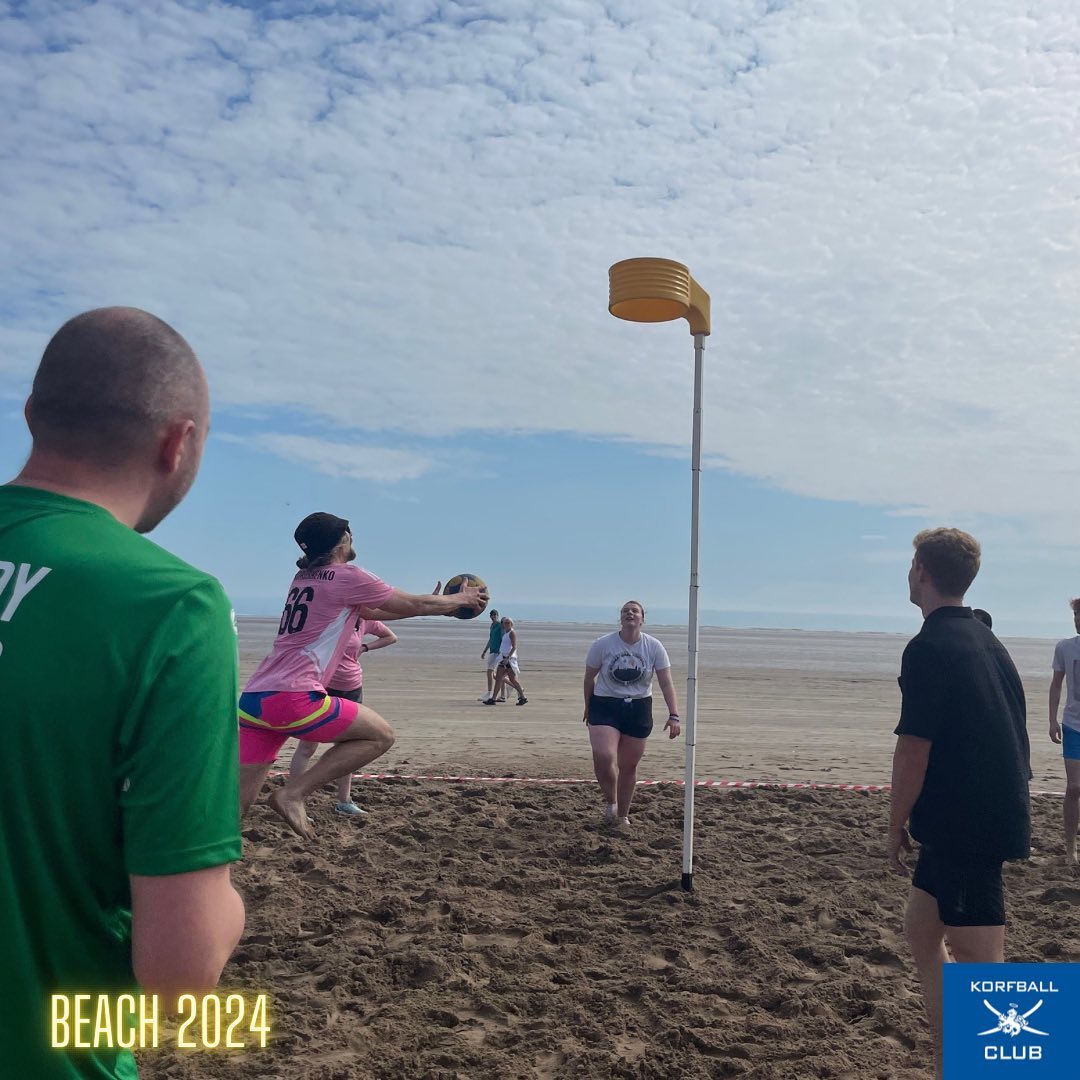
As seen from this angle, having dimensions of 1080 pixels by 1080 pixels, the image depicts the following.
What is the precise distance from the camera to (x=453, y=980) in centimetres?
434

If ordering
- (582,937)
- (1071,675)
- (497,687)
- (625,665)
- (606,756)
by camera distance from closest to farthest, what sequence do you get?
1. (582,937)
2. (1071,675)
3. (606,756)
4. (625,665)
5. (497,687)

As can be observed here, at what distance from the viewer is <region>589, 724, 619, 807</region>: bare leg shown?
7371mm

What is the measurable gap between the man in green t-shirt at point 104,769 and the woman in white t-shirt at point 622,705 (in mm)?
6146

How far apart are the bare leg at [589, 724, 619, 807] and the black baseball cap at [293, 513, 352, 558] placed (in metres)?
2.75

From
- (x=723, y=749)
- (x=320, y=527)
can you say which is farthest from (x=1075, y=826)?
(x=723, y=749)

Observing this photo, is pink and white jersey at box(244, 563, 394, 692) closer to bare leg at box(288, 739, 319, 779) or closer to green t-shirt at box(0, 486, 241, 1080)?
bare leg at box(288, 739, 319, 779)

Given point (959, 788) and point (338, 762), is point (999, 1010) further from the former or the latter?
point (338, 762)

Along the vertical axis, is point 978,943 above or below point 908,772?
below

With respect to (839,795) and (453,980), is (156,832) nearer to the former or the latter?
(453,980)

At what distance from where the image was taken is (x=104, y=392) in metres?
1.35

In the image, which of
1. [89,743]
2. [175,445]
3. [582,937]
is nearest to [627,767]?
[582,937]

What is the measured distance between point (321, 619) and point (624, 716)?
2.92 meters

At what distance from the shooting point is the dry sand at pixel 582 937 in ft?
12.2

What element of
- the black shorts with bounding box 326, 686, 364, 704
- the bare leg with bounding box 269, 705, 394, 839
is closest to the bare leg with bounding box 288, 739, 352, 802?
the black shorts with bounding box 326, 686, 364, 704
